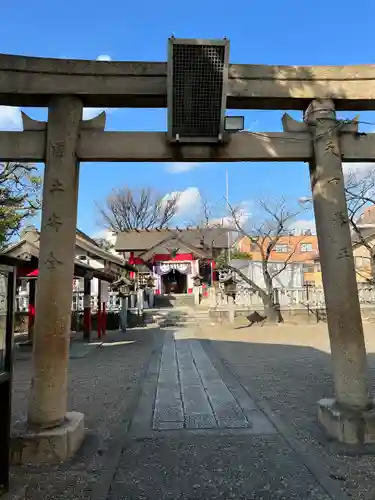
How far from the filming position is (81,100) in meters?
5.14

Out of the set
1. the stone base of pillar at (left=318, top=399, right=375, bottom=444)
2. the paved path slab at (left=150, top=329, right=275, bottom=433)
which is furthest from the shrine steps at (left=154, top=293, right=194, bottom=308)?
the stone base of pillar at (left=318, top=399, right=375, bottom=444)

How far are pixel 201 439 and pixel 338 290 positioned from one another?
2615mm

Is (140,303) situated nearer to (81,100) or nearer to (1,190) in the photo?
(1,190)

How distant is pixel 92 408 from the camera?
650cm

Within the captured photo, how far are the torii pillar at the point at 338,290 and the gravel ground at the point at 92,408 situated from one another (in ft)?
9.29

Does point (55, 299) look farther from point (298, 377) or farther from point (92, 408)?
point (298, 377)

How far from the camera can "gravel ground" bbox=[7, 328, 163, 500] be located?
3770 mm

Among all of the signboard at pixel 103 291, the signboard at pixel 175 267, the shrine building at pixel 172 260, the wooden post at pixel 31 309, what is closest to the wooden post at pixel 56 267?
the wooden post at pixel 31 309

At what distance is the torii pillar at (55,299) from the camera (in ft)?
14.1

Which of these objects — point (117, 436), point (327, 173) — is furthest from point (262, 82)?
point (117, 436)

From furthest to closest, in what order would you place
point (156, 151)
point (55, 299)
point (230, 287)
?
point (230, 287) < point (156, 151) < point (55, 299)

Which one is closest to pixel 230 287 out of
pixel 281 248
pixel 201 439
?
pixel 201 439

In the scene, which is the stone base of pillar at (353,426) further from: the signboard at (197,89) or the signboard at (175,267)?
the signboard at (175,267)

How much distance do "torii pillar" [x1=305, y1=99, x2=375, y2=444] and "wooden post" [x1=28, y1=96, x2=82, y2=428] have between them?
10.8 feet
